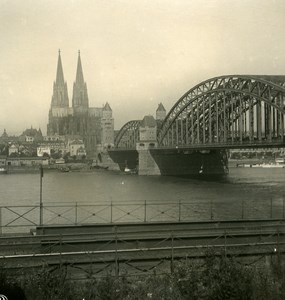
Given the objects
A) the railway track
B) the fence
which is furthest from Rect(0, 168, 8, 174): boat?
the railway track

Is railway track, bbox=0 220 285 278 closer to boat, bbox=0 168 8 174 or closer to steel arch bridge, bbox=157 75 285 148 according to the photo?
steel arch bridge, bbox=157 75 285 148

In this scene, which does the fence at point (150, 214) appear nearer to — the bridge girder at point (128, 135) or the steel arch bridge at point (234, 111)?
the steel arch bridge at point (234, 111)

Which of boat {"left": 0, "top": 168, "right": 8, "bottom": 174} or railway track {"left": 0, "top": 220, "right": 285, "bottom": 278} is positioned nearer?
railway track {"left": 0, "top": 220, "right": 285, "bottom": 278}

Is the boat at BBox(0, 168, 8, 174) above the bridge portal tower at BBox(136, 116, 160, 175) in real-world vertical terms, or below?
below

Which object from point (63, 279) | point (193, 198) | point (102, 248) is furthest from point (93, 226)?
point (193, 198)

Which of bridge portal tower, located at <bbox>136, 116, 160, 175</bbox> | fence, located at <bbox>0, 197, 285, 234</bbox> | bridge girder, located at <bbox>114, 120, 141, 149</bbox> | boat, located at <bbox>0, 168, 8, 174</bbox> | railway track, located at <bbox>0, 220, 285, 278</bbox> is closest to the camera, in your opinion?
railway track, located at <bbox>0, 220, 285, 278</bbox>

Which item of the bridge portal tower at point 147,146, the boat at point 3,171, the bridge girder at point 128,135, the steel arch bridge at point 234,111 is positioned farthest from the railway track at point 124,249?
the bridge girder at point 128,135

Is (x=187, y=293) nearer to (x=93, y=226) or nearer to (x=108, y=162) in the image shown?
(x=93, y=226)

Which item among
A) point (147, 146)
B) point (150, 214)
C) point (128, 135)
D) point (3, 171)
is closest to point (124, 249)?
point (150, 214)

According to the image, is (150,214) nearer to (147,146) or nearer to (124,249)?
(124,249)
